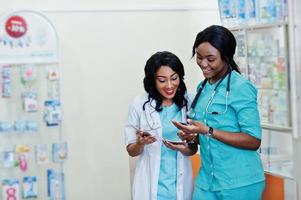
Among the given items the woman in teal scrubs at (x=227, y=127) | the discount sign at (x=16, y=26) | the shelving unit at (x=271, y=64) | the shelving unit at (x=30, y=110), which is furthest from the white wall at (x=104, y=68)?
the woman in teal scrubs at (x=227, y=127)

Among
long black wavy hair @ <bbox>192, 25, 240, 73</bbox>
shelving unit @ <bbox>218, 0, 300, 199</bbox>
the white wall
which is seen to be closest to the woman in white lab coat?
long black wavy hair @ <bbox>192, 25, 240, 73</bbox>

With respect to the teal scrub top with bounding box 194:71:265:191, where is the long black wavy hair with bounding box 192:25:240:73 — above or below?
above

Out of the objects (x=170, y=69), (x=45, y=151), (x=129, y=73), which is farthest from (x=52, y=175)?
(x=170, y=69)

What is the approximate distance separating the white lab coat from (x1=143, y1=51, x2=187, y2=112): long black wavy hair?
0.03 meters

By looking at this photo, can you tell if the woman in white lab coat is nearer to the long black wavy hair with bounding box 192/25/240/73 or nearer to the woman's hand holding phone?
the woman's hand holding phone

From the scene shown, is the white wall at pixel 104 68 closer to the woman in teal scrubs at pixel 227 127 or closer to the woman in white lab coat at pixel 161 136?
the woman in white lab coat at pixel 161 136

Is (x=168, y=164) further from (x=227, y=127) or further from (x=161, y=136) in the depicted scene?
(x=227, y=127)

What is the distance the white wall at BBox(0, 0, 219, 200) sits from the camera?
376cm

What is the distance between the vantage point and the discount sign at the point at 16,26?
3.29 m

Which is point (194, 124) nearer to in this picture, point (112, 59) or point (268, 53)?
point (268, 53)

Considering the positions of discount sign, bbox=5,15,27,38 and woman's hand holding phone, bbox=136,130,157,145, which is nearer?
woman's hand holding phone, bbox=136,130,157,145

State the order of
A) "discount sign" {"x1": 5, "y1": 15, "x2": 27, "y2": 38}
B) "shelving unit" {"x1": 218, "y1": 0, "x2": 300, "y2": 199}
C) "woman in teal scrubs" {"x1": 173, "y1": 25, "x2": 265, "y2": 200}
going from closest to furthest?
1. "woman in teal scrubs" {"x1": 173, "y1": 25, "x2": 265, "y2": 200}
2. "shelving unit" {"x1": 218, "y1": 0, "x2": 300, "y2": 199}
3. "discount sign" {"x1": 5, "y1": 15, "x2": 27, "y2": 38}

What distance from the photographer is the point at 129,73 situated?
3.90 metres

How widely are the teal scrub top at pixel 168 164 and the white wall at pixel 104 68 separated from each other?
1566mm
